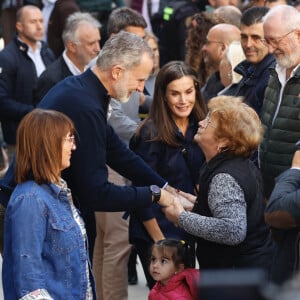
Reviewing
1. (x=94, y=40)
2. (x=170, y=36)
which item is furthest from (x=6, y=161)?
(x=170, y=36)

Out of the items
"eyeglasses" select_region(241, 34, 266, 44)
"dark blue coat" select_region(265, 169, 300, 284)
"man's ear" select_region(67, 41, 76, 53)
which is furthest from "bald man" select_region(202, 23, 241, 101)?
"dark blue coat" select_region(265, 169, 300, 284)

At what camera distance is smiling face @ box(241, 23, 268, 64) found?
20.6 feet

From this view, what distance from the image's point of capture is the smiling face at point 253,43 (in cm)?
627

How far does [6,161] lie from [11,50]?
1.13 meters

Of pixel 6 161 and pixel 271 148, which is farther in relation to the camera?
pixel 6 161

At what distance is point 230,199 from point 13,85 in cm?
448

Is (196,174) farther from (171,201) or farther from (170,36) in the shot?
(170,36)

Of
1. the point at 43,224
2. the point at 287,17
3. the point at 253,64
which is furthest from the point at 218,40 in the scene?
the point at 43,224

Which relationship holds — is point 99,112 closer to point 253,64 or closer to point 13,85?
point 253,64

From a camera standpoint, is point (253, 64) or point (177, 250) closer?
point (177, 250)

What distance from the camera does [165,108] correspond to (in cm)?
537

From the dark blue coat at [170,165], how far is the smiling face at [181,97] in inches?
6.4

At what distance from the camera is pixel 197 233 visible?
415 centimetres

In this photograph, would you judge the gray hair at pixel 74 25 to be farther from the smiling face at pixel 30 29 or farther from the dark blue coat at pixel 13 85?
the smiling face at pixel 30 29
